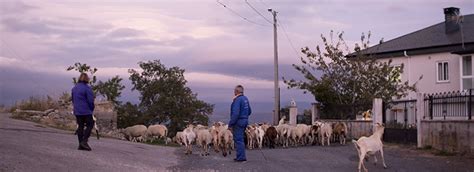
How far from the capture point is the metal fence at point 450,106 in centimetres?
1977

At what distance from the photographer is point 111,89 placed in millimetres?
41500

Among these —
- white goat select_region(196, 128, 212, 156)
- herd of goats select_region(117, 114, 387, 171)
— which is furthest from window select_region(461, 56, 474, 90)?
white goat select_region(196, 128, 212, 156)

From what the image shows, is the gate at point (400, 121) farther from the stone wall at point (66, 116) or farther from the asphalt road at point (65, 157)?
the stone wall at point (66, 116)

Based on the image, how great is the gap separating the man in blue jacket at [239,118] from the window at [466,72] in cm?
1941

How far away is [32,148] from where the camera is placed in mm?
14320

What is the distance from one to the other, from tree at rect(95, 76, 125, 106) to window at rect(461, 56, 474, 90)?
69.2 feet

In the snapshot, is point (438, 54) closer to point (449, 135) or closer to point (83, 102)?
point (449, 135)

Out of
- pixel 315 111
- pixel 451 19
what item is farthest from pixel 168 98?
pixel 451 19

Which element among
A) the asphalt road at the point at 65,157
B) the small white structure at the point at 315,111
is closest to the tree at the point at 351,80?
the small white structure at the point at 315,111

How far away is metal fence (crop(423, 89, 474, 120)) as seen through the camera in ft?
64.8

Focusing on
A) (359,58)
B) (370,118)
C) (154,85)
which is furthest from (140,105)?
(370,118)

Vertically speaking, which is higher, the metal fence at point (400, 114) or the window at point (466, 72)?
the window at point (466, 72)

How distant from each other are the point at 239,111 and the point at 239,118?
0.61 ft

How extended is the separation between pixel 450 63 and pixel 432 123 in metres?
15.1
